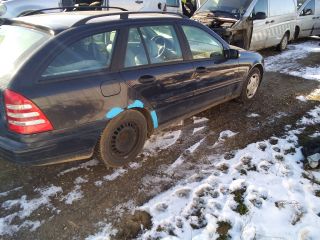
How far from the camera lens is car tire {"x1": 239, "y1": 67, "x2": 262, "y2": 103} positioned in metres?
5.87

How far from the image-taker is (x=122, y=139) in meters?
3.85

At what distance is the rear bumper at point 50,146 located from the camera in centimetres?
310

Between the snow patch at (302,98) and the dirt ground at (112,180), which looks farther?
the snow patch at (302,98)

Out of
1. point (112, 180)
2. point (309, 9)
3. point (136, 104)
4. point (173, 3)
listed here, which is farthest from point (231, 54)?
point (309, 9)

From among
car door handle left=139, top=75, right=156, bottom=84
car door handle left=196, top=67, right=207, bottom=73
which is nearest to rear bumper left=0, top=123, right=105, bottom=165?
car door handle left=139, top=75, right=156, bottom=84

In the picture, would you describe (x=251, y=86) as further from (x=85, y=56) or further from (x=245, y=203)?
(x=85, y=56)

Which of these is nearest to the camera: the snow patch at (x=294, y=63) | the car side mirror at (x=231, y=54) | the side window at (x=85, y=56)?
the side window at (x=85, y=56)

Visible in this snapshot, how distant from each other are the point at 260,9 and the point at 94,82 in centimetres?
687

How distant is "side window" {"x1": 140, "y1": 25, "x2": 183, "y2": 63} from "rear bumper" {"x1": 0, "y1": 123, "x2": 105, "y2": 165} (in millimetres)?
1116

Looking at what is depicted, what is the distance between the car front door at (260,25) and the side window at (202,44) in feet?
13.7

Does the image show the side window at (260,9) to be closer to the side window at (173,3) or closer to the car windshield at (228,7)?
the car windshield at (228,7)

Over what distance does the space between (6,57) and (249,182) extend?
9.21ft

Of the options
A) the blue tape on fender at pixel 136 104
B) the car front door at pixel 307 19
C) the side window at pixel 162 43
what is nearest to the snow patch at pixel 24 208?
the blue tape on fender at pixel 136 104

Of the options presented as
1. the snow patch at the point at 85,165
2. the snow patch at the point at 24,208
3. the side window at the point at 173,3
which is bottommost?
the snow patch at the point at 24,208
